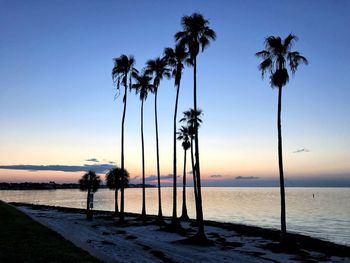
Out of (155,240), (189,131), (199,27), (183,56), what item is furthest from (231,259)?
(189,131)

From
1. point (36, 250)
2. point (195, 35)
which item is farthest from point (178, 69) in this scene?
point (36, 250)

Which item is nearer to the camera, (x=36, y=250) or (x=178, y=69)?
(x=36, y=250)

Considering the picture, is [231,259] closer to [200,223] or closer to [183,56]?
[200,223]

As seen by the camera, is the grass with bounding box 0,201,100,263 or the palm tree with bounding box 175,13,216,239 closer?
the grass with bounding box 0,201,100,263

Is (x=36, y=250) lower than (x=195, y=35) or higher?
lower

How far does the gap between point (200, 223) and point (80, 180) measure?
32961mm

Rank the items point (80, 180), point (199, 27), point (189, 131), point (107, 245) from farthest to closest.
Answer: point (80, 180) → point (189, 131) → point (199, 27) → point (107, 245)

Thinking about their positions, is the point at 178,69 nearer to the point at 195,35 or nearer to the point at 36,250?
the point at 195,35

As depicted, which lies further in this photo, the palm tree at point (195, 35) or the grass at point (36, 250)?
the palm tree at point (195, 35)

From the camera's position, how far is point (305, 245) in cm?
2802

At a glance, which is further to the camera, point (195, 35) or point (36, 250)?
point (195, 35)

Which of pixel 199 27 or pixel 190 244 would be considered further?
pixel 199 27

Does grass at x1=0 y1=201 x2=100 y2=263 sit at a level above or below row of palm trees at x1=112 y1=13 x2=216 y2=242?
below

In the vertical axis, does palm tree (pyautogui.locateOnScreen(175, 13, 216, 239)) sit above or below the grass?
above
